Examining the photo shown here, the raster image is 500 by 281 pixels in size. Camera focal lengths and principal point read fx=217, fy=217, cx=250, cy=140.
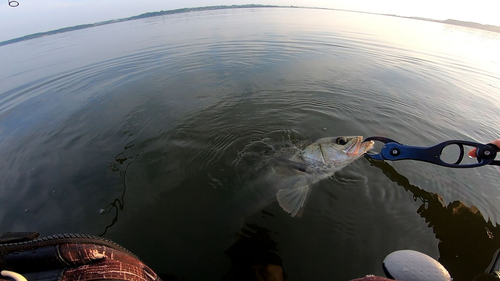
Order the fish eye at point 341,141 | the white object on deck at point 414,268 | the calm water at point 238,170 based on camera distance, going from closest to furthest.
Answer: the white object on deck at point 414,268 < the calm water at point 238,170 < the fish eye at point 341,141

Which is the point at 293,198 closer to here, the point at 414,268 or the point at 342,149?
the point at 342,149

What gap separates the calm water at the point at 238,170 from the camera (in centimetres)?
341

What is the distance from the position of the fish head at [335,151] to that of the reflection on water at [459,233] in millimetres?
1288

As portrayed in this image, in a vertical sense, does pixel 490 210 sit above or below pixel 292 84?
below

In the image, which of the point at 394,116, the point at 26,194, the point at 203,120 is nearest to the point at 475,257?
the point at 394,116

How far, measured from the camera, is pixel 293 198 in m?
Result: 3.95

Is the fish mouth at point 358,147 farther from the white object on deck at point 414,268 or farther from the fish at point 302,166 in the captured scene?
the white object on deck at point 414,268

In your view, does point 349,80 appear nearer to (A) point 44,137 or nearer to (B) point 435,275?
(B) point 435,275

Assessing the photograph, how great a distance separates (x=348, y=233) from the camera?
3.54 m

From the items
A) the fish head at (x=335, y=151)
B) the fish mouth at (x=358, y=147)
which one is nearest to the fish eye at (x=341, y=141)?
the fish head at (x=335, y=151)

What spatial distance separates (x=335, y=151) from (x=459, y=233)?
224 cm

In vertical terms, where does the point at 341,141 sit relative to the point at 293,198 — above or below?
above

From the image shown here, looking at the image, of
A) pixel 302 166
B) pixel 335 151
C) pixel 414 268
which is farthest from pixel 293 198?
pixel 414 268

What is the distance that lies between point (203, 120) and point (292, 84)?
456cm
